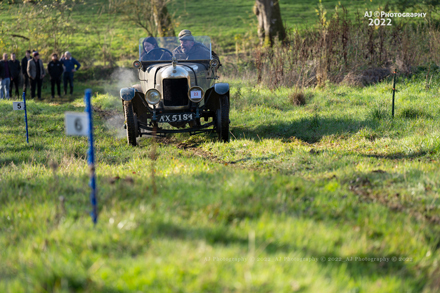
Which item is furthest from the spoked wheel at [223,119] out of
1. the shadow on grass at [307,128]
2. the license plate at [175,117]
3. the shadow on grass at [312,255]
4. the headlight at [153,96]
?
the shadow on grass at [312,255]

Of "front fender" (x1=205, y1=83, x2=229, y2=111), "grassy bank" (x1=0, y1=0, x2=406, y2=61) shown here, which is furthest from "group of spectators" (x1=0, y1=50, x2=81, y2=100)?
"front fender" (x1=205, y1=83, x2=229, y2=111)

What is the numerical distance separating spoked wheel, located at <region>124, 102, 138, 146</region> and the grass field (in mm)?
764

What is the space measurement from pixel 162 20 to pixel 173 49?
15607 mm

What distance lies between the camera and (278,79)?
41.9 feet

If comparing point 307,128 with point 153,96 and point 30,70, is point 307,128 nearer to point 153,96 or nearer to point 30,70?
point 153,96

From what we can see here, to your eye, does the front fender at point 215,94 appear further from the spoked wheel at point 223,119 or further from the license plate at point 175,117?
the license plate at point 175,117

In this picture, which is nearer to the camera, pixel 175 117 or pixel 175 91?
pixel 175 117

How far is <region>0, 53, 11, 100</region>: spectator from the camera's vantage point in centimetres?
1602

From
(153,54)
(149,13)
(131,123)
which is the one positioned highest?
(149,13)

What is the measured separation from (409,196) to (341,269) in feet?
6.99

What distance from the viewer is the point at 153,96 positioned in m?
7.90

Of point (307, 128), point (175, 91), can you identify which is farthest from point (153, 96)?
point (307, 128)

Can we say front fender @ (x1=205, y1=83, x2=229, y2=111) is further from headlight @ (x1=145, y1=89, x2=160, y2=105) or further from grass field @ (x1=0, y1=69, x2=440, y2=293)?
grass field @ (x1=0, y1=69, x2=440, y2=293)

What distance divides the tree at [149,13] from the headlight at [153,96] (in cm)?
1624
